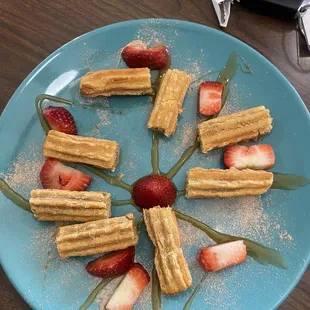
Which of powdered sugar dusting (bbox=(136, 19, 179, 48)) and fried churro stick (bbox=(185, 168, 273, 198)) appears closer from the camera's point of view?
fried churro stick (bbox=(185, 168, 273, 198))

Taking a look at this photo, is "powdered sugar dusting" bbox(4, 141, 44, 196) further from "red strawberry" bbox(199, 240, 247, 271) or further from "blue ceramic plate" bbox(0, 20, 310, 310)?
"red strawberry" bbox(199, 240, 247, 271)

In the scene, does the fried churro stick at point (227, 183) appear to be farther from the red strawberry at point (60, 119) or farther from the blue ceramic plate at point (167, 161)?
the red strawberry at point (60, 119)

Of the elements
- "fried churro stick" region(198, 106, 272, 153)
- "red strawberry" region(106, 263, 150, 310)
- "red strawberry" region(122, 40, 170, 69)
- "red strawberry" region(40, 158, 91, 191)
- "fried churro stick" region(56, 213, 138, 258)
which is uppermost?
"red strawberry" region(122, 40, 170, 69)

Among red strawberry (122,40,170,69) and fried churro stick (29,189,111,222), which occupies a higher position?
red strawberry (122,40,170,69)

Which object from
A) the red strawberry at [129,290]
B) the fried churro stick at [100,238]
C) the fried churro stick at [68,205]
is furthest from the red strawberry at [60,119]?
the red strawberry at [129,290]

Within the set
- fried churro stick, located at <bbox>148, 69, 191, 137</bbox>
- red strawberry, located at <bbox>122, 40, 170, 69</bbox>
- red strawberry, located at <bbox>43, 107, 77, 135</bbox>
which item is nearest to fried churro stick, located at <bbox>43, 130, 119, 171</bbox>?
red strawberry, located at <bbox>43, 107, 77, 135</bbox>

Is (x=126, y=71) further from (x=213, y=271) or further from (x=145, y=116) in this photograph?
(x=213, y=271)

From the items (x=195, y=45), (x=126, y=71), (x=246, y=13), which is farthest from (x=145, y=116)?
(x=246, y=13)
